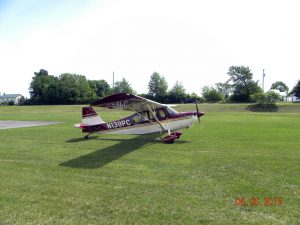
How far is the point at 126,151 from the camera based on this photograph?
11008 millimetres

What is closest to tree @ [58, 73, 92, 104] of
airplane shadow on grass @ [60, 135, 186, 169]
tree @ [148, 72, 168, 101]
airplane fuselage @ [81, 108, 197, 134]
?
tree @ [148, 72, 168, 101]

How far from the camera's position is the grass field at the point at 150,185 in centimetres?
474

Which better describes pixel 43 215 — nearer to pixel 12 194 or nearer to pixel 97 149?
pixel 12 194

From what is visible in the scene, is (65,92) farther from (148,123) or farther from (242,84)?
(148,123)

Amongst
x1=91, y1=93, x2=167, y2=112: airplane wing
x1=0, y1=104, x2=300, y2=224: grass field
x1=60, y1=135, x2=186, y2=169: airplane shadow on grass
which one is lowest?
x1=0, y1=104, x2=300, y2=224: grass field

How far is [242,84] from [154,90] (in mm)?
32266

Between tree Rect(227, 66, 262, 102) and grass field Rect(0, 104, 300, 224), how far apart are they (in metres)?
73.9

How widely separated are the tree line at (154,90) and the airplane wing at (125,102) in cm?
6475

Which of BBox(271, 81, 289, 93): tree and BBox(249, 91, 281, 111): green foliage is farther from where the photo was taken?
BBox(271, 81, 289, 93): tree

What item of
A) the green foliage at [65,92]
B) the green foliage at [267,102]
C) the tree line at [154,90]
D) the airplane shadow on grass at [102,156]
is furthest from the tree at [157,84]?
the airplane shadow on grass at [102,156]

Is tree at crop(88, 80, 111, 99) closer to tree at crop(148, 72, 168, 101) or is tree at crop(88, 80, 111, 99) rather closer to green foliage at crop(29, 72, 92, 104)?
green foliage at crop(29, 72, 92, 104)

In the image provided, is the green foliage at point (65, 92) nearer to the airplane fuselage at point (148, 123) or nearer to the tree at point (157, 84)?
the tree at point (157, 84)

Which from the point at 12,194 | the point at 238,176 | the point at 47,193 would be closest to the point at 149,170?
the point at 238,176

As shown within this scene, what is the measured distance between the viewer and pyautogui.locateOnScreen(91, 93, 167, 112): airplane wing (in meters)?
10.9
